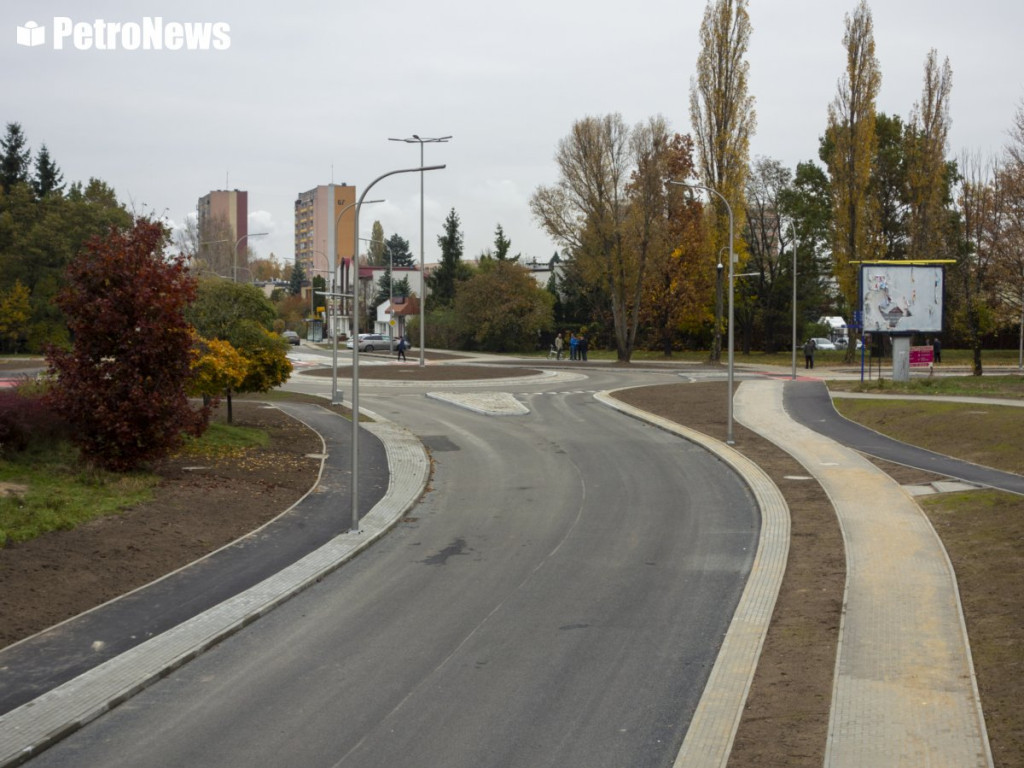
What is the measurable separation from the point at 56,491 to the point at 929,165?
5505 centimetres

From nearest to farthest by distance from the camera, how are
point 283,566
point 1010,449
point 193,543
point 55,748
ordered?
point 55,748, point 283,566, point 193,543, point 1010,449

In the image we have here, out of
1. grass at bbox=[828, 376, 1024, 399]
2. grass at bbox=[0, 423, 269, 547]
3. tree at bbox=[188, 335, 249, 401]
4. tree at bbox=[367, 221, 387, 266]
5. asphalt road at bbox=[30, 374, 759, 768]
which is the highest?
tree at bbox=[367, 221, 387, 266]

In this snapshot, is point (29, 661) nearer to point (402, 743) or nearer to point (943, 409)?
point (402, 743)

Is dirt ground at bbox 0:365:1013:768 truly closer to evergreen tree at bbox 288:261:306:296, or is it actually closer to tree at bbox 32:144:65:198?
tree at bbox 32:144:65:198

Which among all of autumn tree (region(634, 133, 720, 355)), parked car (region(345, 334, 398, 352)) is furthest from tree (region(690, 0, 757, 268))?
parked car (region(345, 334, 398, 352))

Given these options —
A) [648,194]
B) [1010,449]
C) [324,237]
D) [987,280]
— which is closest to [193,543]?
[1010,449]

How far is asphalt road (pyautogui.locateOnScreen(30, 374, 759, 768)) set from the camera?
8.68 meters

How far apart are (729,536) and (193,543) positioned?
871 centimetres

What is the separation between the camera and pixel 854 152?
5850 centimetres

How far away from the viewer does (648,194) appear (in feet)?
190

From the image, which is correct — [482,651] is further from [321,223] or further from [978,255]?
[321,223]

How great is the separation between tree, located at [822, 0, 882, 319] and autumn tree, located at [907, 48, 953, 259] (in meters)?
2.50

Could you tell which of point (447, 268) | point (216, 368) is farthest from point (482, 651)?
point (447, 268)

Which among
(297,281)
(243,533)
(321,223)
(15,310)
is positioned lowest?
(243,533)
